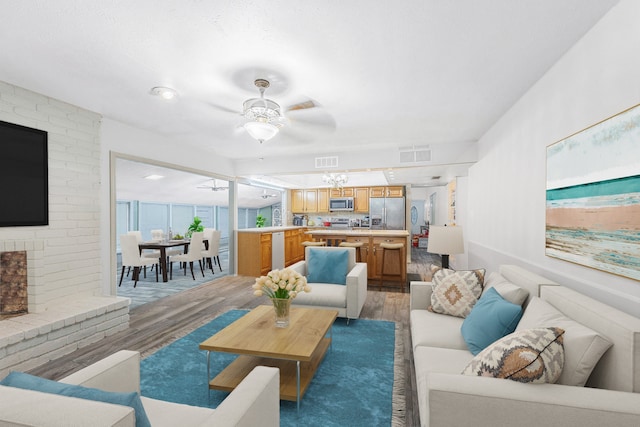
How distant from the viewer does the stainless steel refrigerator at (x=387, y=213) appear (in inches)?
329

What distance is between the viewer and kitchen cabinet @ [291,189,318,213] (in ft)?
30.9

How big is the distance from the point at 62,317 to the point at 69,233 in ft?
3.13

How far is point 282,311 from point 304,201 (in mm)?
7160

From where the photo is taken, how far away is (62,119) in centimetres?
324

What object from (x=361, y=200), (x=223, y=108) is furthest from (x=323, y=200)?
(x=223, y=108)

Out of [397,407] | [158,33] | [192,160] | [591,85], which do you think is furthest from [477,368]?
[192,160]

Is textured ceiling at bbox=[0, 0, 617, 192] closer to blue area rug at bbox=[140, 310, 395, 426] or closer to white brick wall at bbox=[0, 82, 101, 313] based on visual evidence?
white brick wall at bbox=[0, 82, 101, 313]

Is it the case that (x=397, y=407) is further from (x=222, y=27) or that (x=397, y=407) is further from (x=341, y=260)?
(x=222, y=27)

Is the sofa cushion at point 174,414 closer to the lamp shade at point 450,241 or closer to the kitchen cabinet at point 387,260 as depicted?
the lamp shade at point 450,241

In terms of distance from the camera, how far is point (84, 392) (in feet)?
2.83

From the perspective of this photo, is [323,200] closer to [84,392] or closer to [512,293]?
[512,293]

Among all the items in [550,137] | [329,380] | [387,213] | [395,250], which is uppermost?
[550,137]

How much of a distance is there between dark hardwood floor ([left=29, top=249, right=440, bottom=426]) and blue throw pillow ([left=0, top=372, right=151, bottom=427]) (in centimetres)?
167

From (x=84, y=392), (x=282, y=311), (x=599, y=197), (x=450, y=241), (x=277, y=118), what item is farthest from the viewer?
(x=450, y=241)
